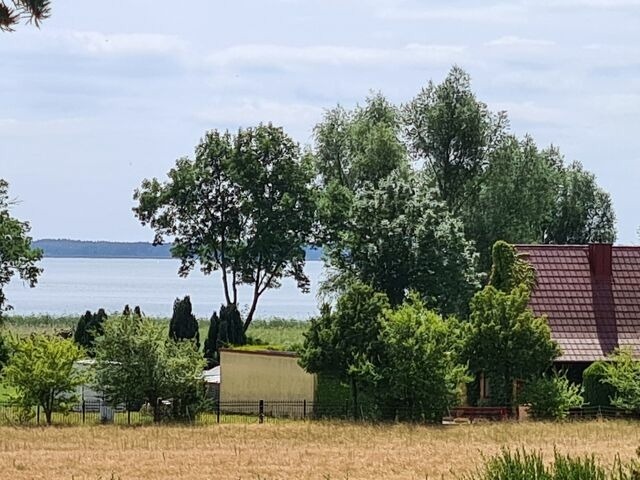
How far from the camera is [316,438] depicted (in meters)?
33.5

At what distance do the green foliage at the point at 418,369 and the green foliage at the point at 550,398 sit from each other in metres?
2.39

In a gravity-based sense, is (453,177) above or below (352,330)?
above

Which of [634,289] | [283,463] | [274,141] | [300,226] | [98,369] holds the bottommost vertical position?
[283,463]

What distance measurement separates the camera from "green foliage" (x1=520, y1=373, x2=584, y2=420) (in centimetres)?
4119

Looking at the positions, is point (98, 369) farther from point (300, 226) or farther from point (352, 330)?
point (300, 226)

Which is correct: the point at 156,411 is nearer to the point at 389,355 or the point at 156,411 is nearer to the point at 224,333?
the point at 389,355

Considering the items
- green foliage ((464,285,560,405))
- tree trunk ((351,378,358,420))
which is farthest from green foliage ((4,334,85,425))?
green foliage ((464,285,560,405))

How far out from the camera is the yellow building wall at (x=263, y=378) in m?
45.1

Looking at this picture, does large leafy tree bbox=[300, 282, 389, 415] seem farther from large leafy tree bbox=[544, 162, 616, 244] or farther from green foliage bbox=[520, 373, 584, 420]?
large leafy tree bbox=[544, 162, 616, 244]

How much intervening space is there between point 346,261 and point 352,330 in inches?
899

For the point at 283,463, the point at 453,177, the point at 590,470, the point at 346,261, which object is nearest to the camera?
the point at 590,470

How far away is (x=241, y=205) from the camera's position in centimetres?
6650

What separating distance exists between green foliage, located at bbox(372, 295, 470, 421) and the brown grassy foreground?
119 inches

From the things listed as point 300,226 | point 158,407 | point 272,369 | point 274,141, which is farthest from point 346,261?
point 158,407
